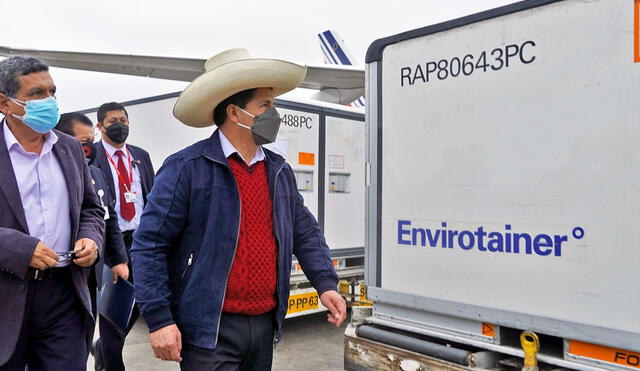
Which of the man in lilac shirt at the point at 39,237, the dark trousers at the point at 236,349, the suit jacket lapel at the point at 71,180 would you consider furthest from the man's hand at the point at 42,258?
the dark trousers at the point at 236,349

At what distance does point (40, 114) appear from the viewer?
230cm

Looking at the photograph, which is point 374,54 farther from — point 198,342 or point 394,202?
point 198,342

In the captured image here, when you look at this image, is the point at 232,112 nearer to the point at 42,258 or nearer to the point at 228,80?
the point at 228,80

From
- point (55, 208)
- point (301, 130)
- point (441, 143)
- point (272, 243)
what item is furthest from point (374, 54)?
point (301, 130)

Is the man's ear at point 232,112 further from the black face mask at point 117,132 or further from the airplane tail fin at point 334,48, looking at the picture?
the airplane tail fin at point 334,48

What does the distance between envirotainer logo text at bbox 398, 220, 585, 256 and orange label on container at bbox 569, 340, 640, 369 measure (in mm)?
425

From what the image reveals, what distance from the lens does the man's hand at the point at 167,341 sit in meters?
1.87

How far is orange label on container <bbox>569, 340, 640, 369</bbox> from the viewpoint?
2302mm

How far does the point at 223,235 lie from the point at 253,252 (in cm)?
15

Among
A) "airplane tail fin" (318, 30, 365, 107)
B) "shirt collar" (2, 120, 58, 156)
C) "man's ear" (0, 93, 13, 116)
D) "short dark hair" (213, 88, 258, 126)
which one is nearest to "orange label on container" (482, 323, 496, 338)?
"short dark hair" (213, 88, 258, 126)

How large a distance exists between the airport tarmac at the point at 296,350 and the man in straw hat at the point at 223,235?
2891mm

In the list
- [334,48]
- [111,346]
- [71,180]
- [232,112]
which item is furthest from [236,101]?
[334,48]

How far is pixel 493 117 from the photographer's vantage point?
2723mm

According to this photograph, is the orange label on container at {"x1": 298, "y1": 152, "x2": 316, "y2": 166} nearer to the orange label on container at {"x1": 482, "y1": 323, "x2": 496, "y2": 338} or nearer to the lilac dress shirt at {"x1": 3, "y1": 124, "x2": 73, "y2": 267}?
the orange label on container at {"x1": 482, "y1": 323, "x2": 496, "y2": 338}
